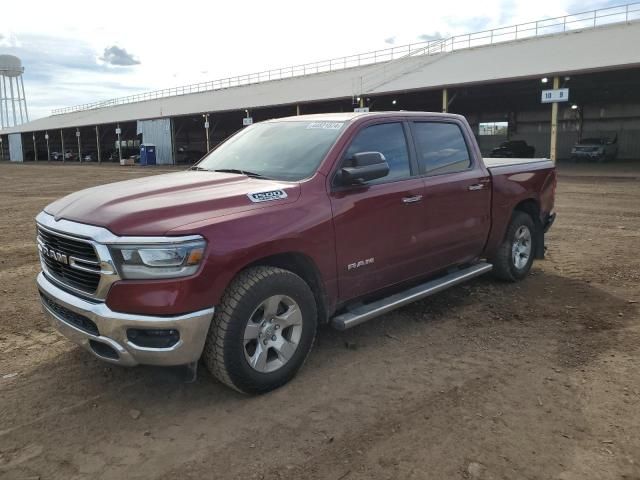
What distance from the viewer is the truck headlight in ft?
10.4

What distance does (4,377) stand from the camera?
13.2 ft

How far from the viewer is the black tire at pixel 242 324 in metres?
3.37

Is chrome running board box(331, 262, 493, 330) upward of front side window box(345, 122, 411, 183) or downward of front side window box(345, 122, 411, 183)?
downward

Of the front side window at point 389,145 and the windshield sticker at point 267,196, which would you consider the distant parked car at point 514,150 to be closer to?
the front side window at point 389,145

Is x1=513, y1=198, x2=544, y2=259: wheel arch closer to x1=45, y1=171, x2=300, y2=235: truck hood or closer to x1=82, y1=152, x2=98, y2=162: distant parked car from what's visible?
x1=45, y1=171, x2=300, y2=235: truck hood

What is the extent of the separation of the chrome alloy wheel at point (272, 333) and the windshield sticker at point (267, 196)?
66 centimetres

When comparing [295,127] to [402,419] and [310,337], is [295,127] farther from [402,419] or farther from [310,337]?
[402,419]

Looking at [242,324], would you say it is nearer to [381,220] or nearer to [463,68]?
[381,220]

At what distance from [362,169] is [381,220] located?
1.71 feet

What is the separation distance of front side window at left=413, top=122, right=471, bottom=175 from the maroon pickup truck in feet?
0.07

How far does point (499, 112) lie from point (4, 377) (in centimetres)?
4699

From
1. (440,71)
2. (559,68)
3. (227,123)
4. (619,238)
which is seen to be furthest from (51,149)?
(619,238)

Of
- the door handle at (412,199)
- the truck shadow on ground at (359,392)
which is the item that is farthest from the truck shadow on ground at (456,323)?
the door handle at (412,199)

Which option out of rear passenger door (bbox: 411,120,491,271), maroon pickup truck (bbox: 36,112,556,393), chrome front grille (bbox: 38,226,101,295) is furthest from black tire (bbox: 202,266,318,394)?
rear passenger door (bbox: 411,120,491,271)
